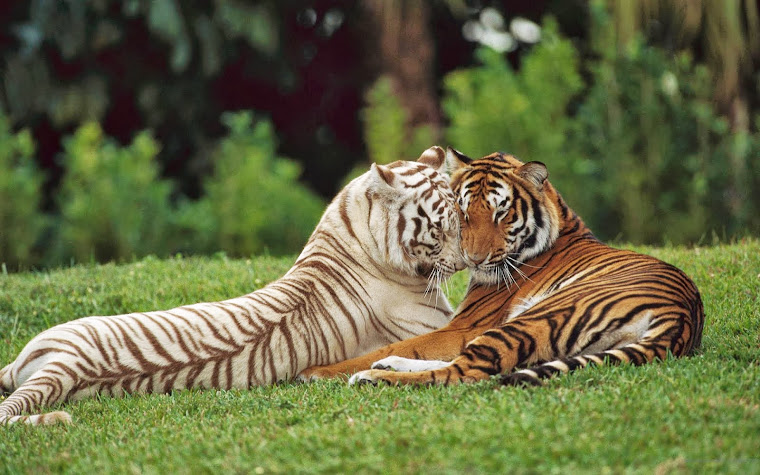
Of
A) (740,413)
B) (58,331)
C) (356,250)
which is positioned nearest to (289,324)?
(356,250)

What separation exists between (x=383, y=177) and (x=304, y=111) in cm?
1112

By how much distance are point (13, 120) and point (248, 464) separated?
11.7 metres

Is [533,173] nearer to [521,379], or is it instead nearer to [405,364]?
[405,364]

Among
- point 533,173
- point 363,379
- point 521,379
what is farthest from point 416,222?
point 521,379

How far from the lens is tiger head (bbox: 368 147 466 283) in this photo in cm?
512

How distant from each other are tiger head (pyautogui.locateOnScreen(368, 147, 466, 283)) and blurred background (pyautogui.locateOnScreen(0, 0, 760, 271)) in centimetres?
475

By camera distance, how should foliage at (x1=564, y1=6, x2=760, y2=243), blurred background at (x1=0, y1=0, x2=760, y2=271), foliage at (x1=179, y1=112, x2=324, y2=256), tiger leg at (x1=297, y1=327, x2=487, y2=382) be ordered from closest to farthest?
1. tiger leg at (x1=297, y1=327, x2=487, y2=382)
2. foliage at (x1=564, y1=6, x2=760, y2=243)
3. blurred background at (x1=0, y1=0, x2=760, y2=271)
4. foliage at (x1=179, y1=112, x2=324, y2=256)

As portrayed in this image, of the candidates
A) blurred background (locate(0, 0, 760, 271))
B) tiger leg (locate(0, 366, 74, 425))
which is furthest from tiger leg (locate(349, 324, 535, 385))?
blurred background (locate(0, 0, 760, 271))

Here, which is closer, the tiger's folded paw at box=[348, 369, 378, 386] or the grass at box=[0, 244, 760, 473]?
the grass at box=[0, 244, 760, 473]

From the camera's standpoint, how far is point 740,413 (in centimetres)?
334

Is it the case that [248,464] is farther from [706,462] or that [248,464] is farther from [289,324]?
[289,324]

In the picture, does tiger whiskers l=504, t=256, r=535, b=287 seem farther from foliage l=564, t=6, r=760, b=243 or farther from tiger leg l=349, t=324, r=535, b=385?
foliage l=564, t=6, r=760, b=243

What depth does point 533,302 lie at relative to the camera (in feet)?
15.9

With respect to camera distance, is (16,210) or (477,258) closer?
(477,258)
